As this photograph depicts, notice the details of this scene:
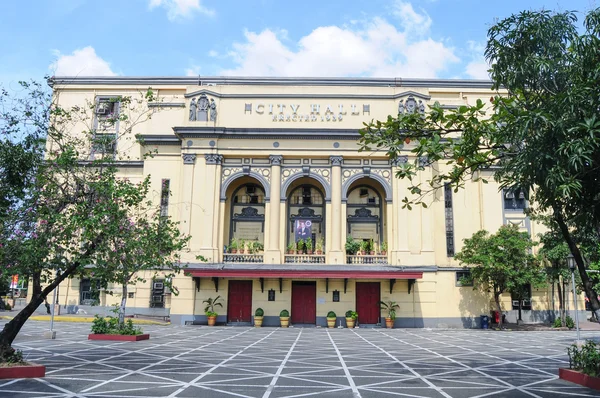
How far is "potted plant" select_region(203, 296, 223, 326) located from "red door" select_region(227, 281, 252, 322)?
0.93 m

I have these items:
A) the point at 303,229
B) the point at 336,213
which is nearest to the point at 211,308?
the point at 303,229

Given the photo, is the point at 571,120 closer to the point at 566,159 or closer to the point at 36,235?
the point at 566,159

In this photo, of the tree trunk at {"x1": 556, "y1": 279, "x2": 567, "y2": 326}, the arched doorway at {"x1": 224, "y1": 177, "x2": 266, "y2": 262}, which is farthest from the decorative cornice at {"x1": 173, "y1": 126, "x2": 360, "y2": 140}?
the tree trunk at {"x1": 556, "y1": 279, "x2": 567, "y2": 326}

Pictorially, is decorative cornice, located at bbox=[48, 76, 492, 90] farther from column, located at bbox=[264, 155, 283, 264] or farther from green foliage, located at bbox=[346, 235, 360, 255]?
green foliage, located at bbox=[346, 235, 360, 255]

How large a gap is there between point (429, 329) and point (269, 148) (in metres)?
16.6

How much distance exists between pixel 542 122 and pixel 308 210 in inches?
1167

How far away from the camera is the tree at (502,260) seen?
31938 millimetres

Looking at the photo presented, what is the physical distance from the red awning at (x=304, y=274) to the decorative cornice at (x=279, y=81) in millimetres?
17832

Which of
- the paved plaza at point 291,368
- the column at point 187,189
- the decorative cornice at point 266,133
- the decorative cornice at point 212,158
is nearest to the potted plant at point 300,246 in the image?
the decorative cornice at point 266,133

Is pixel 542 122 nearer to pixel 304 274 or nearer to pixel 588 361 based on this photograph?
pixel 588 361

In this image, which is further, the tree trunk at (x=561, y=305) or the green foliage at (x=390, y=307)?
the tree trunk at (x=561, y=305)

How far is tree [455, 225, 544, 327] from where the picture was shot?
3194 centimetres

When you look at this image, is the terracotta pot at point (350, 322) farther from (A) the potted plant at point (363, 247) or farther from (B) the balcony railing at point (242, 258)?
(B) the balcony railing at point (242, 258)

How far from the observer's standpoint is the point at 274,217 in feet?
114
